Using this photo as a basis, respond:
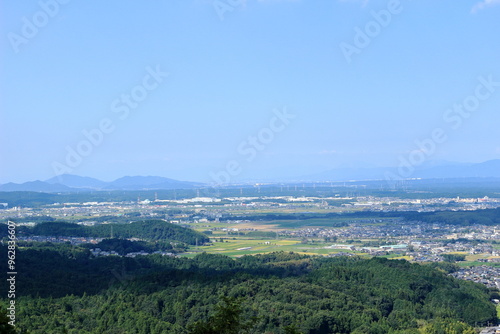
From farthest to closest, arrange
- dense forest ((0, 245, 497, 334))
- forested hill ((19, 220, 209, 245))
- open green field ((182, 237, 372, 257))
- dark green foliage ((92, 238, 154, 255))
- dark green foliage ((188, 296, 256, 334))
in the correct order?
forested hill ((19, 220, 209, 245)) < open green field ((182, 237, 372, 257)) < dark green foliage ((92, 238, 154, 255)) < dense forest ((0, 245, 497, 334)) < dark green foliage ((188, 296, 256, 334))

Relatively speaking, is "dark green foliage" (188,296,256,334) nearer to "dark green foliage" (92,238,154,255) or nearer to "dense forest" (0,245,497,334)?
"dense forest" (0,245,497,334)

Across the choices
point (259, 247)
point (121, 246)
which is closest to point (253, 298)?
point (121, 246)

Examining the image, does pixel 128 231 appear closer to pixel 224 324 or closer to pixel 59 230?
pixel 59 230

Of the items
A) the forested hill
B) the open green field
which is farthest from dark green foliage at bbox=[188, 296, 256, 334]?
the forested hill

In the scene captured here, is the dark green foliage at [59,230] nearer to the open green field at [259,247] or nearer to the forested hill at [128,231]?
the forested hill at [128,231]

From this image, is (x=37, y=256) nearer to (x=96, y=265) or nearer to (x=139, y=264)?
(x=96, y=265)

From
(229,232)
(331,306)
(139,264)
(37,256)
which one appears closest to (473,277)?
(331,306)
